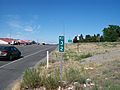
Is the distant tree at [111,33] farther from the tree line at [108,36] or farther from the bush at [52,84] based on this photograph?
the bush at [52,84]

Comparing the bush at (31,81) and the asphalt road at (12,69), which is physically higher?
the bush at (31,81)

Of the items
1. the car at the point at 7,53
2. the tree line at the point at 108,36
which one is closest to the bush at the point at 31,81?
the car at the point at 7,53

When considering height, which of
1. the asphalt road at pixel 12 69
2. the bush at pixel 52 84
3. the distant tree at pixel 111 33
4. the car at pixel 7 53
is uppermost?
the distant tree at pixel 111 33

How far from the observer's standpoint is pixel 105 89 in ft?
31.4

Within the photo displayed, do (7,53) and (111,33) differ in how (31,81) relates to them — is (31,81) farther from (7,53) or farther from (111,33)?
(111,33)

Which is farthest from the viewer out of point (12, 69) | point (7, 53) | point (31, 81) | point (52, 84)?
point (7, 53)

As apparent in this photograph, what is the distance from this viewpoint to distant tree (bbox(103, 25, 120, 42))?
15788 centimetres

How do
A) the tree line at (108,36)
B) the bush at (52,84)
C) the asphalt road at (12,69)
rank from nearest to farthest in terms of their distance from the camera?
1. the bush at (52,84)
2. the asphalt road at (12,69)
3. the tree line at (108,36)

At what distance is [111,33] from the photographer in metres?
160

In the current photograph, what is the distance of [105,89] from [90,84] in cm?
169

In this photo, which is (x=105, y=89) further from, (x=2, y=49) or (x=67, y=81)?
(x=2, y=49)

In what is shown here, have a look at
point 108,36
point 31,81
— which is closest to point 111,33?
point 108,36

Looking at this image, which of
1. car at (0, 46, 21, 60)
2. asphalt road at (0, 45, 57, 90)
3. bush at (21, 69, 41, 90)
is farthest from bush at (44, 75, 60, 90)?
car at (0, 46, 21, 60)

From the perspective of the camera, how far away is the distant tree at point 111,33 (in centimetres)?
15788
